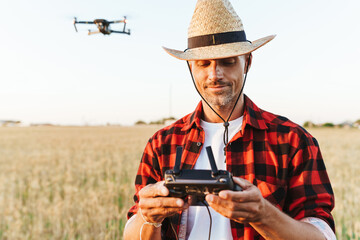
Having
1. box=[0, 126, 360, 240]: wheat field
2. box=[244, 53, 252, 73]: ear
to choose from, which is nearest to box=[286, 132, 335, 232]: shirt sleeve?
box=[244, 53, 252, 73]: ear

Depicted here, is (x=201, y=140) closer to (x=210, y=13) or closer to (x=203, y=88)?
(x=203, y=88)

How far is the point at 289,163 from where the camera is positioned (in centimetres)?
221

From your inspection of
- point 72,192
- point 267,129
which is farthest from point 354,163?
point 267,129

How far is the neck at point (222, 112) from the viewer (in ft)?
7.94

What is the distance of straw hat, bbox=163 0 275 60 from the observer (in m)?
2.29

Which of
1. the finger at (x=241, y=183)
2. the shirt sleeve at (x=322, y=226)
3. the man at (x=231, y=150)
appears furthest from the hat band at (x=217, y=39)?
the shirt sleeve at (x=322, y=226)

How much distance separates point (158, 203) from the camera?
5.78 ft

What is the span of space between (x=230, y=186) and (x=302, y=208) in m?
0.85

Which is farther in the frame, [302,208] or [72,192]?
[72,192]

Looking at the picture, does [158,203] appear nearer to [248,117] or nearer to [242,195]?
[242,195]

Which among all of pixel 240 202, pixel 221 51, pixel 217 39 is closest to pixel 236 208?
pixel 240 202

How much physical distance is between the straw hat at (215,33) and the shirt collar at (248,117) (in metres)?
0.43

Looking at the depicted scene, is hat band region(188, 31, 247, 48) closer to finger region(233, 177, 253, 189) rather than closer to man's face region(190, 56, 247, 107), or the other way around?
man's face region(190, 56, 247, 107)

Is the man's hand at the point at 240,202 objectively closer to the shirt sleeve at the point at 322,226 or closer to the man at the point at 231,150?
the man at the point at 231,150
